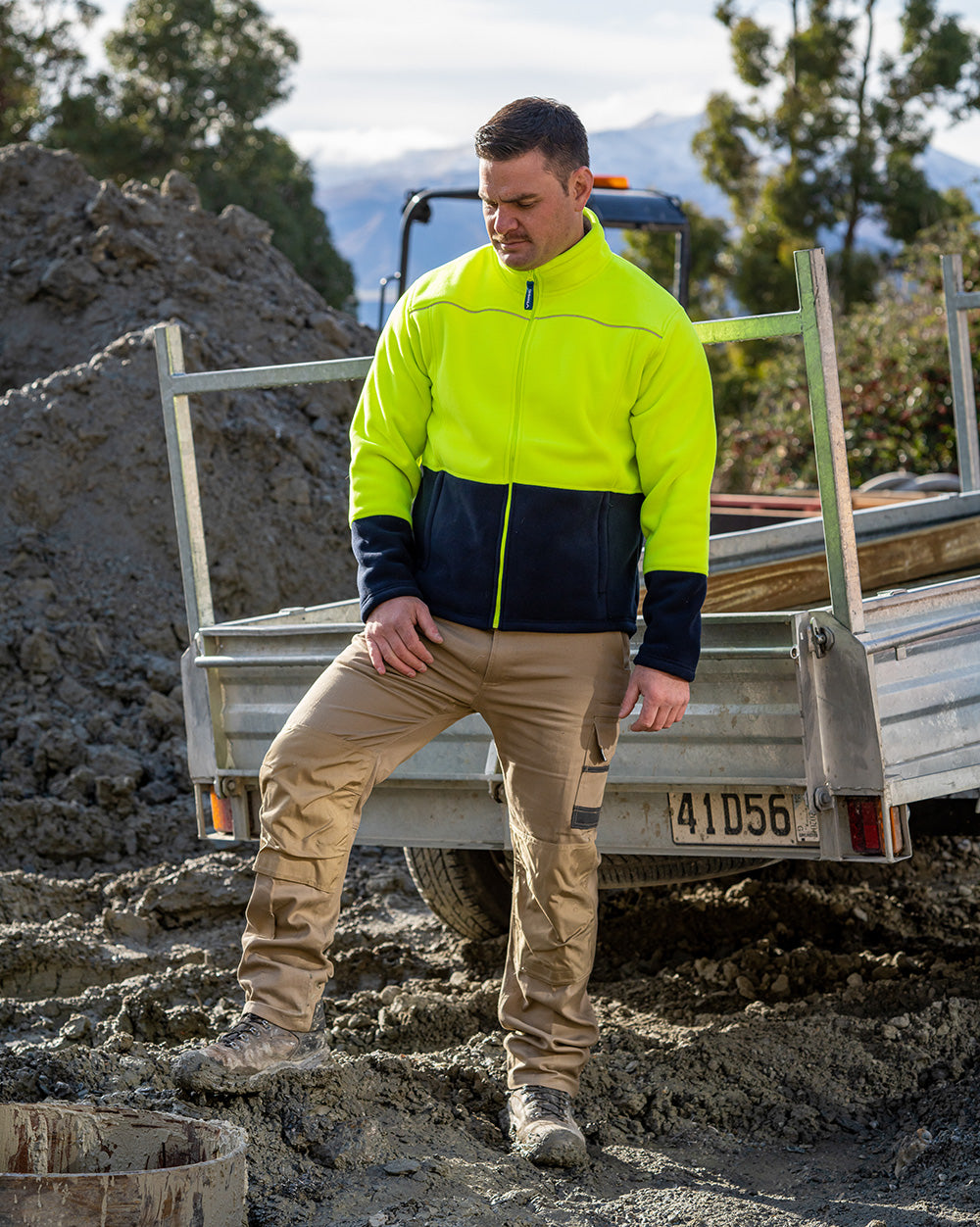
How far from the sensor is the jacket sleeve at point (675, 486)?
2.96 m

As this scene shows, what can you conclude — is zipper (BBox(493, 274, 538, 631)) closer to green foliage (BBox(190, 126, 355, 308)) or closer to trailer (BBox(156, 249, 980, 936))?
trailer (BBox(156, 249, 980, 936))

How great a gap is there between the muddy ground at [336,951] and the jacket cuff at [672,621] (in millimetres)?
1098

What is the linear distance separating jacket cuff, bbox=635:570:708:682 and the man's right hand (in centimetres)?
45

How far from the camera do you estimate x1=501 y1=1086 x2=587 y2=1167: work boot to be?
302cm

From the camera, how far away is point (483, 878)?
448 cm

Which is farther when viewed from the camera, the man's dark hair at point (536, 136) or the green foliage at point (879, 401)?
the green foliage at point (879, 401)

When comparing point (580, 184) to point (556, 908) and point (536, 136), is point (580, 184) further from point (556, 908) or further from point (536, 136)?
point (556, 908)

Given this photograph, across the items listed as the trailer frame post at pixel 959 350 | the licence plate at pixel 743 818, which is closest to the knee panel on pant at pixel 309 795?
the licence plate at pixel 743 818

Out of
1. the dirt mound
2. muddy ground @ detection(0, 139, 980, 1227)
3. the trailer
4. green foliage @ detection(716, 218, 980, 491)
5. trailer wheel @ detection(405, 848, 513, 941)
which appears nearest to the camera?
muddy ground @ detection(0, 139, 980, 1227)

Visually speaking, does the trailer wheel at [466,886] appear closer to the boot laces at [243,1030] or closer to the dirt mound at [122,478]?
the boot laces at [243,1030]

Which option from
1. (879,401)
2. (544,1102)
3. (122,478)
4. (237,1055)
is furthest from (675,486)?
(879,401)

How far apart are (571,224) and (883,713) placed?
128 cm

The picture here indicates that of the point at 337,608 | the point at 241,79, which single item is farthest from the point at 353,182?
the point at 337,608

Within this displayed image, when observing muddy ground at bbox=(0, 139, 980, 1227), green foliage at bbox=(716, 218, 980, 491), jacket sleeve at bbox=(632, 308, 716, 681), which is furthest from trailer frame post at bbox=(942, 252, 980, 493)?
green foliage at bbox=(716, 218, 980, 491)
